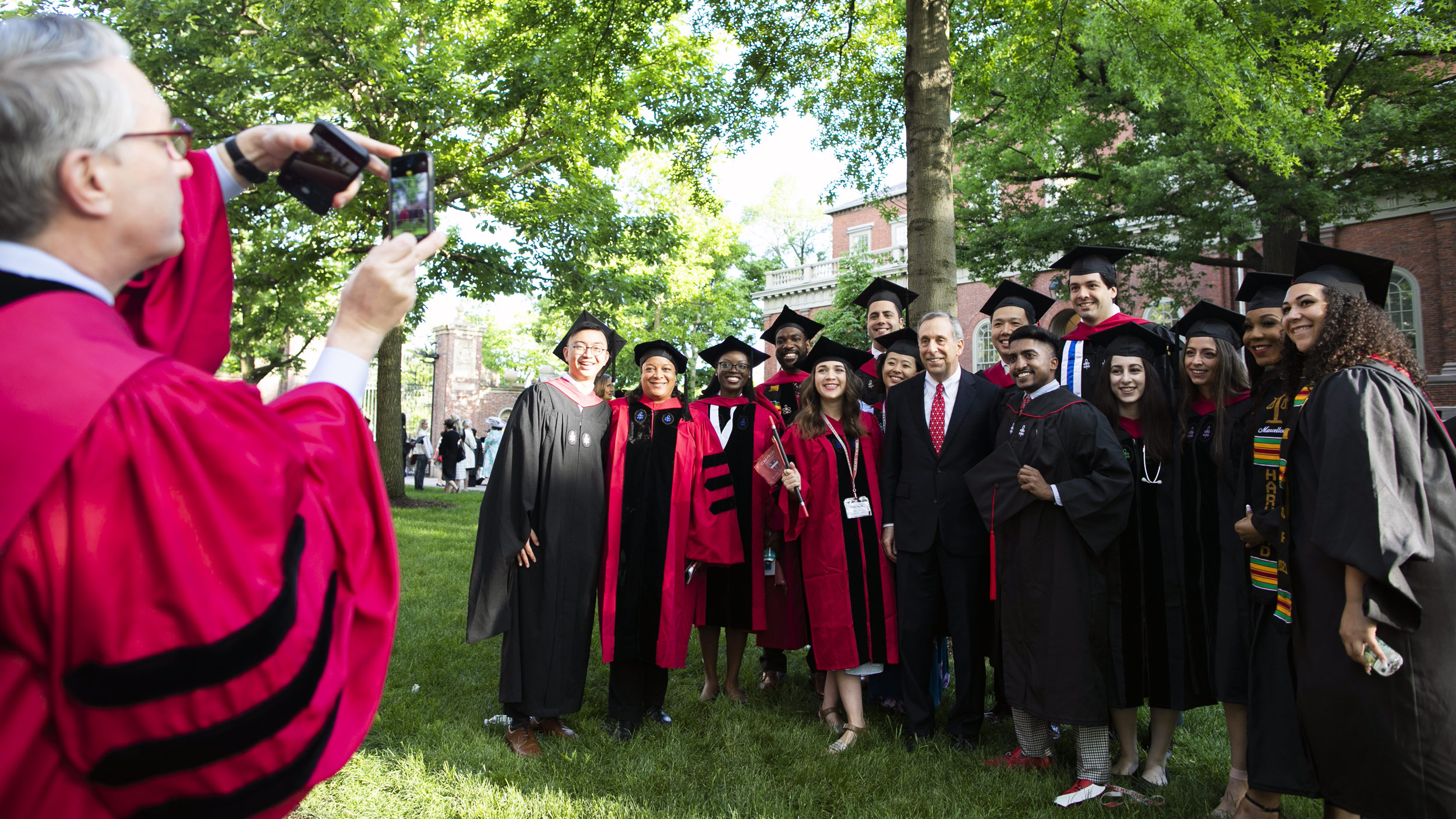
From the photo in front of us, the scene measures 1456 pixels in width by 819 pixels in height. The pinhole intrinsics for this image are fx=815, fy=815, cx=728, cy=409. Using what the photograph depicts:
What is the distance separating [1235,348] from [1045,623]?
1.69 metres

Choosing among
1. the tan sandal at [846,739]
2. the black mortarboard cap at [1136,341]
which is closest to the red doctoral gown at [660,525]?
the tan sandal at [846,739]

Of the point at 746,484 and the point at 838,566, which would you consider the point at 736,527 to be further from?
the point at 838,566

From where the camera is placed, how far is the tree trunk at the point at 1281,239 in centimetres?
1462

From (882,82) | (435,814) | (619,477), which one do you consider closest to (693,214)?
(882,82)

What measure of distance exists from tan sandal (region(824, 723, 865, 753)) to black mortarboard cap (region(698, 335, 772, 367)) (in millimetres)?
2455

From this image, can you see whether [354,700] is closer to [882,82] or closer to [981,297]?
[882,82]

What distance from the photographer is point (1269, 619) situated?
10.8 ft

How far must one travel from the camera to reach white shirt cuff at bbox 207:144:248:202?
61.6 inches

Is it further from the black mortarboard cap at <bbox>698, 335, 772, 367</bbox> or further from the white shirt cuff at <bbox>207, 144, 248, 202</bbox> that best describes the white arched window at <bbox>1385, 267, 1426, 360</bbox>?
the white shirt cuff at <bbox>207, 144, 248, 202</bbox>

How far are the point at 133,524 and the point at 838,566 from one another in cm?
423

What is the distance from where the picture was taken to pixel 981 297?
3005 cm

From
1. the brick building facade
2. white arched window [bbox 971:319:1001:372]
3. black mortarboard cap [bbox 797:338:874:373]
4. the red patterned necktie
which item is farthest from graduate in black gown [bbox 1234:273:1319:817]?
white arched window [bbox 971:319:1001:372]

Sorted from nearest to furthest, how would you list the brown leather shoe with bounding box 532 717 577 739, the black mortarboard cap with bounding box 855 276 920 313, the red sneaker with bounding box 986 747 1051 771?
the red sneaker with bounding box 986 747 1051 771 → the brown leather shoe with bounding box 532 717 577 739 → the black mortarboard cap with bounding box 855 276 920 313

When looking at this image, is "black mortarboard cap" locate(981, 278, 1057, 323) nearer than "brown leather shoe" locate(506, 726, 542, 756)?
No
